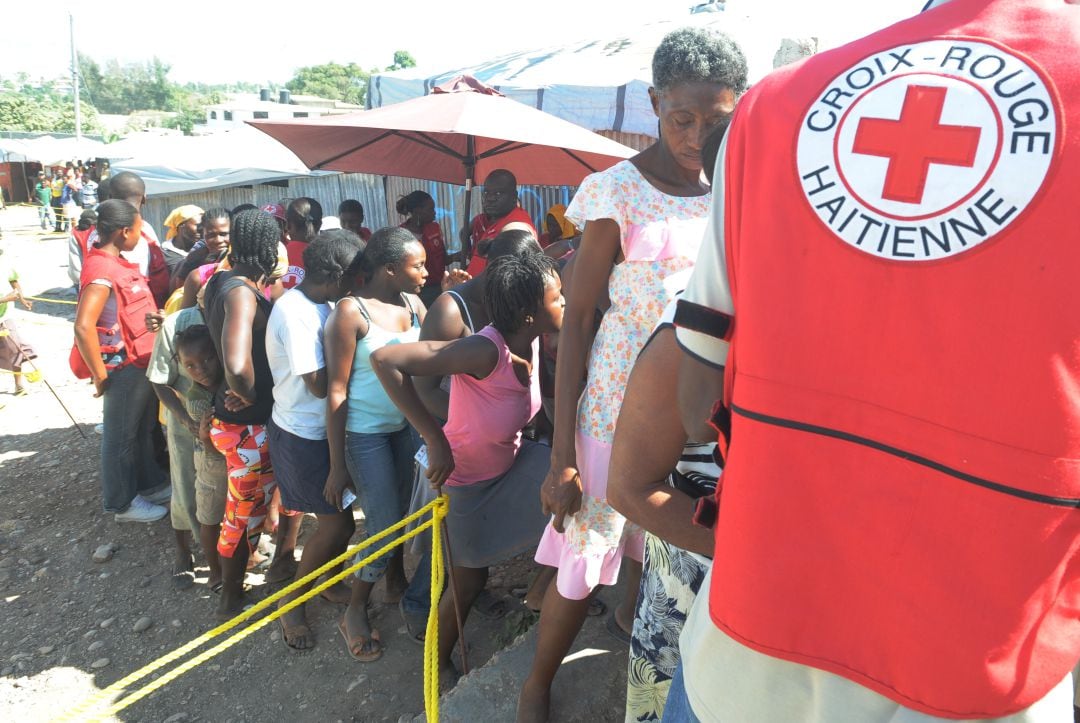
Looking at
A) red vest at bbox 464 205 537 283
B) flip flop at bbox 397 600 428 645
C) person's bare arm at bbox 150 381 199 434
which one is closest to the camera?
flip flop at bbox 397 600 428 645

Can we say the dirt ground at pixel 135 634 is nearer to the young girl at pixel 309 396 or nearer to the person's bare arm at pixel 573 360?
the young girl at pixel 309 396

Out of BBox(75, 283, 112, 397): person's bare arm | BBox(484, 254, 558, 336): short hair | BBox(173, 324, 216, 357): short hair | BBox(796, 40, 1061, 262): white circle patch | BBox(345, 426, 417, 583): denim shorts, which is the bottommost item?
BBox(345, 426, 417, 583): denim shorts

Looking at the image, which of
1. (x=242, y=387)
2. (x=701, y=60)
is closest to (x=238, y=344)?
(x=242, y=387)

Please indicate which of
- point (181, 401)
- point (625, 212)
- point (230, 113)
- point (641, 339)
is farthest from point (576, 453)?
point (230, 113)

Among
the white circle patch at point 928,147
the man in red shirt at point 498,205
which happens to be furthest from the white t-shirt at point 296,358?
the white circle patch at point 928,147

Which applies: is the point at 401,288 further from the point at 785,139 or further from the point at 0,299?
the point at 0,299

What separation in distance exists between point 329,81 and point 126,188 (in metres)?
96.7

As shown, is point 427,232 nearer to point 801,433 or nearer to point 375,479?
point 375,479

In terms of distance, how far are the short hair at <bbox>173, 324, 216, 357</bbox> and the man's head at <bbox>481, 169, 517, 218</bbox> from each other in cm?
252

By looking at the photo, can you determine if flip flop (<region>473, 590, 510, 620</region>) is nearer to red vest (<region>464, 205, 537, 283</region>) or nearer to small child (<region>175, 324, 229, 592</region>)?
small child (<region>175, 324, 229, 592</region>)

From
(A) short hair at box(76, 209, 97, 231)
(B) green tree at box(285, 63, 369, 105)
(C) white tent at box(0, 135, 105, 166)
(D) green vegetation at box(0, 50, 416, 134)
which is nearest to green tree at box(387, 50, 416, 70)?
(D) green vegetation at box(0, 50, 416, 134)

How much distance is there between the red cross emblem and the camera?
0.68 m

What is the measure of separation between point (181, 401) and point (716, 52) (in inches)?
Answer: 124

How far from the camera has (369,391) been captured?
315 cm
